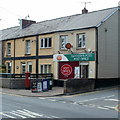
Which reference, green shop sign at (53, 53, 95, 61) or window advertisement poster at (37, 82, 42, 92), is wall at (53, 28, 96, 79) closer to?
green shop sign at (53, 53, 95, 61)

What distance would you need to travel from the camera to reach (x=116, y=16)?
1085 inches

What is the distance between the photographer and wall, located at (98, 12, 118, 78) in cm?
2600

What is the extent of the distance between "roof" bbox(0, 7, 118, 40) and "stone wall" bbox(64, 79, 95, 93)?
5.65m

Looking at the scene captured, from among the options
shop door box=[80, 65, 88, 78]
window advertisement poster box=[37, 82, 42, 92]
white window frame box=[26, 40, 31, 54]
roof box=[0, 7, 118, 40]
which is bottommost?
window advertisement poster box=[37, 82, 42, 92]

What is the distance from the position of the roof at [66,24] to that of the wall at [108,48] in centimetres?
90

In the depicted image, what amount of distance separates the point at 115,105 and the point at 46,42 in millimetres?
15604

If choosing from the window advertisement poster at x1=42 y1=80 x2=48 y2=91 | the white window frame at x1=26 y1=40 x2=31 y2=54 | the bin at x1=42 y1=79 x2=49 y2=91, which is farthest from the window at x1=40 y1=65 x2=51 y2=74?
the window advertisement poster at x1=42 y1=80 x2=48 y2=91

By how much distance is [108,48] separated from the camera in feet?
88.2

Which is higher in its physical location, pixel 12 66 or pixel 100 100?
pixel 12 66

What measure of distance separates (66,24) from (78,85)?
9.18 m

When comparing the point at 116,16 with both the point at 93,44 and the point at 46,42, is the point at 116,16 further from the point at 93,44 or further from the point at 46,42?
the point at 46,42

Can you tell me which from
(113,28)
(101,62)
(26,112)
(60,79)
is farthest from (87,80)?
(26,112)

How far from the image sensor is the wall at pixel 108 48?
26.0 metres

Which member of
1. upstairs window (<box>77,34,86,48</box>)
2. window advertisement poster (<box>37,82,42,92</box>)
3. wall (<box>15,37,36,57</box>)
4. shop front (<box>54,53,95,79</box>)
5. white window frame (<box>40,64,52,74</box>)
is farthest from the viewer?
wall (<box>15,37,36,57</box>)
